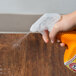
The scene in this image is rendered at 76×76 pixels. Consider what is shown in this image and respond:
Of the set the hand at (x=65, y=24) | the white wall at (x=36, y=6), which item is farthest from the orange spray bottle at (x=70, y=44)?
the white wall at (x=36, y=6)

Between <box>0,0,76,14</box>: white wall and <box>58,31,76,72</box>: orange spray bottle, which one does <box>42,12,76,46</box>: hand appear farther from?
<box>0,0,76,14</box>: white wall

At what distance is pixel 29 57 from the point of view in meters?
0.65

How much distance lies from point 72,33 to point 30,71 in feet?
1.01

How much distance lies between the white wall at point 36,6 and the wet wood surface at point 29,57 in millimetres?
120

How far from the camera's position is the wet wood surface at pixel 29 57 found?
0.64 metres

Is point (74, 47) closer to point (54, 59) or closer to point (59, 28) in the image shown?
point (59, 28)

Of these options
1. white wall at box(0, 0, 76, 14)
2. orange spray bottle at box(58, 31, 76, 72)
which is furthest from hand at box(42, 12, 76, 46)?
white wall at box(0, 0, 76, 14)

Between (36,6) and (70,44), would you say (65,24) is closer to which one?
(70,44)

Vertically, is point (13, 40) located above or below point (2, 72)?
above

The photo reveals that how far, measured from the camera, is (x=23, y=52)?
0.64m

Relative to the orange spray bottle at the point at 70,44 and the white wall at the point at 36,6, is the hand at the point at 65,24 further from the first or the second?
the white wall at the point at 36,6

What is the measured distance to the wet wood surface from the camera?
64 centimetres

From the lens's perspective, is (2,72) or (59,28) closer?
(59,28)

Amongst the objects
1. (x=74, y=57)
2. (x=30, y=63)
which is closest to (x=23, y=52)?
(x=30, y=63)
